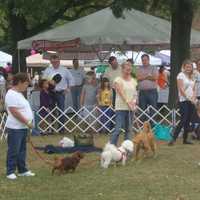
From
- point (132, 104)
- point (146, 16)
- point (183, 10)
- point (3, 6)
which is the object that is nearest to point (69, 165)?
point (132, 104)

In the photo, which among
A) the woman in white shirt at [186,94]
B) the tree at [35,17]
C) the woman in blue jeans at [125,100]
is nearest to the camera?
the woman in blue jeans at [125,100]

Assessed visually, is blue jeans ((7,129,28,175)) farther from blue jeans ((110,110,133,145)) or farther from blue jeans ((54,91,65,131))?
blue jeans ((54,91,65,131))

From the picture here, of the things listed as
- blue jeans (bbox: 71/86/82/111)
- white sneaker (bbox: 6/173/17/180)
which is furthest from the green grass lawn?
blue jeans (bbox: 71/86/82/111)

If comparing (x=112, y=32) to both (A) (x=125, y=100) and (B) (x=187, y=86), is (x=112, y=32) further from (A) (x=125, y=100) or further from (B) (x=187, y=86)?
(A) (x=125, y=100)

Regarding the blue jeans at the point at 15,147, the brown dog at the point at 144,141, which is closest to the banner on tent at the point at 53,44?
the brown dog at the point at 144,141

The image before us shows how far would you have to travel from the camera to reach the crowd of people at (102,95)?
358 inches

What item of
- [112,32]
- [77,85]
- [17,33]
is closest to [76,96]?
[77,85]

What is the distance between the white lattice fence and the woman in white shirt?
244 centimetres

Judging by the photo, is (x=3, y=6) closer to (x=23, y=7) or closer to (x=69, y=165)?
(x=23, y=7)

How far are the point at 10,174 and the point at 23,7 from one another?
40.8 feet

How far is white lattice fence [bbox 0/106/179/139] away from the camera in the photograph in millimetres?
15570

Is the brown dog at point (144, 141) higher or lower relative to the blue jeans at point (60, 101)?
lower

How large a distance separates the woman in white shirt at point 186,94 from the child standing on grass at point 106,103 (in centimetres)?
303

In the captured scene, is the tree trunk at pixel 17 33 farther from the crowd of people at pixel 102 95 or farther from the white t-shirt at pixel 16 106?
the white t-shirt at pixel 16 106
